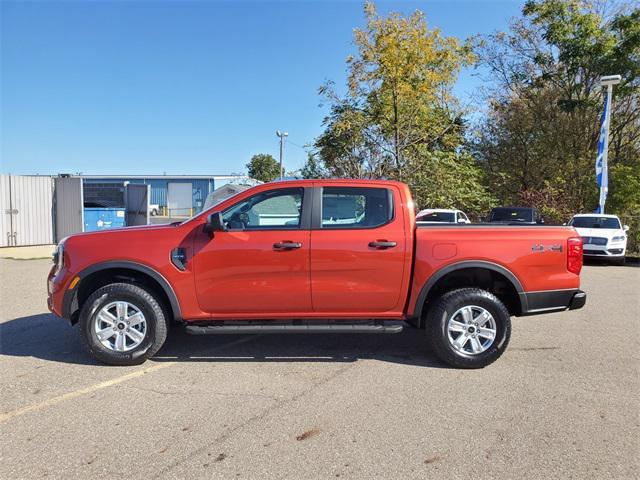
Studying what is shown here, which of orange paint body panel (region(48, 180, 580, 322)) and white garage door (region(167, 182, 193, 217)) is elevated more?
white garage door (region(167, 182, 193, 217))

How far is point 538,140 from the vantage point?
2702 centimetres

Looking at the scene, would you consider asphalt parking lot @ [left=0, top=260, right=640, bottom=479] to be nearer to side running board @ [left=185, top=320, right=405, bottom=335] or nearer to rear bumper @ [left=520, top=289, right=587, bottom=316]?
side running board @ [left=185, top=320, right=405, bottom=335]

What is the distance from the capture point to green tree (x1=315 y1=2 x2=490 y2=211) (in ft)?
59.3

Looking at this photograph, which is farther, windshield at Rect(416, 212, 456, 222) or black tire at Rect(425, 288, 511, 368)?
windshield at Rect(416, 212, 456, 222)

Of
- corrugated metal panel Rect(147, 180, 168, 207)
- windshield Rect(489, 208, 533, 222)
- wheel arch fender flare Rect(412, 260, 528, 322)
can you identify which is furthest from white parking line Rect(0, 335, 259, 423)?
corrugated metal panel Rect(147, 180, 168, 207)

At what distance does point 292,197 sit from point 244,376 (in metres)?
1.80

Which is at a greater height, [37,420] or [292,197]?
[292,197]

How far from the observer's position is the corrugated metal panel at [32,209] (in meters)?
17.9

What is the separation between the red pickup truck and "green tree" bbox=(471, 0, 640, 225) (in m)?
17.9

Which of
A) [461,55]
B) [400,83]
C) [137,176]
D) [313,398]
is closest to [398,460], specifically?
[313,398]

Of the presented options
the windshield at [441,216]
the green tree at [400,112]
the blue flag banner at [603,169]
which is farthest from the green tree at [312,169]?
the blue flag banner at [603,169]

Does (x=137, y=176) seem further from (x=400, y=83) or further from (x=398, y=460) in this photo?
(x=398, y=460)

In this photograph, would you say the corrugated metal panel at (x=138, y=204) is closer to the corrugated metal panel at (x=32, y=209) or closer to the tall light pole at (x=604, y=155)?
the corrugated metal panel at (x=32, y=209)

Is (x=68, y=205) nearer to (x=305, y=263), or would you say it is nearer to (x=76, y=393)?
(x=76, y=393)
